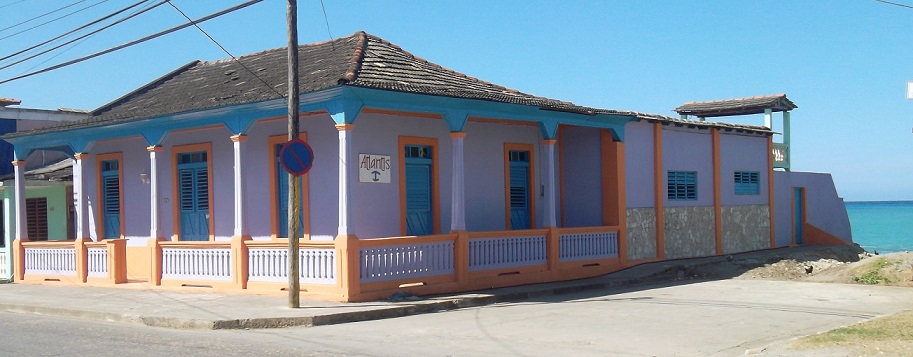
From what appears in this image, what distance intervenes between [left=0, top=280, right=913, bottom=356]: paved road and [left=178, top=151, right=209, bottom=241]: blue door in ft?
15.4

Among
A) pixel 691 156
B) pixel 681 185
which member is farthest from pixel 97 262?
pixel 691 156

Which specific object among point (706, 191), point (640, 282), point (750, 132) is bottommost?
point (640, 282)

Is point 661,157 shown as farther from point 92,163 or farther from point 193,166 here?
point 92,163

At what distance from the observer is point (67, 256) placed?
65.1 feet

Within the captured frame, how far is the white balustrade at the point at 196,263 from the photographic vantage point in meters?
16.7

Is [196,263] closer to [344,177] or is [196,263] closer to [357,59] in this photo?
[344,177]

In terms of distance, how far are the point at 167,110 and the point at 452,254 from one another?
6036mm

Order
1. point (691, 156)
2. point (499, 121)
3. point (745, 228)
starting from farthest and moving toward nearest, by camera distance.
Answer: point (745, 228) < point (691, 156) < point (499, 121)

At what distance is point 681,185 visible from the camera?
72.5 feet

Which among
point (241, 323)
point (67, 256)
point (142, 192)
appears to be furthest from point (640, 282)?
point (67, 256)

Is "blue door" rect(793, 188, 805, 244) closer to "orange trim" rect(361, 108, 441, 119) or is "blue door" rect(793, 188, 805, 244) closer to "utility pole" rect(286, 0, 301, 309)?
"orange trim" rect(361, 108, 441, 119)

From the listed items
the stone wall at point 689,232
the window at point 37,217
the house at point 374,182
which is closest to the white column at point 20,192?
the house at point 374,182

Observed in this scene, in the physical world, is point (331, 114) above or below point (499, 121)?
below

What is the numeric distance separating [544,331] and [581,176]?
9291 millimetres
